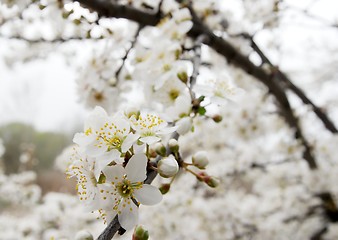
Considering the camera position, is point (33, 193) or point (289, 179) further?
point (33, 193)

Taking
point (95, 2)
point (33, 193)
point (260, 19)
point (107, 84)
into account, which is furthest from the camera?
point (33, 193)

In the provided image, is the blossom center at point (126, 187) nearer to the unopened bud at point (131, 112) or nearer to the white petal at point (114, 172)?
the white petal at point (114, 172)

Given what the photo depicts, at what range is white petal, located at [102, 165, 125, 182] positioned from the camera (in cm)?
56

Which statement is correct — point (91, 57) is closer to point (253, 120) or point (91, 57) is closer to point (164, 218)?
point (164, 218)

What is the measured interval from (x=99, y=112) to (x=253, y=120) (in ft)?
5.86

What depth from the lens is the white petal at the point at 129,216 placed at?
1.82 feet

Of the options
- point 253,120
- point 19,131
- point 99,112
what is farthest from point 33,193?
point 19,131

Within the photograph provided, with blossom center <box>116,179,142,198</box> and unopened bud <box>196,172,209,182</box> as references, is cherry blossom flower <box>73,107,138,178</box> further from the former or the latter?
unopened bud <box>196,172,209,182</box>

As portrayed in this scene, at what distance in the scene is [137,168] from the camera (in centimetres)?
57

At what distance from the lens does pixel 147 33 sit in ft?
4.36

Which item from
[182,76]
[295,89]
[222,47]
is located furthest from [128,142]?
[295,89]

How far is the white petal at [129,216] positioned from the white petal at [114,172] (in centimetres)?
5

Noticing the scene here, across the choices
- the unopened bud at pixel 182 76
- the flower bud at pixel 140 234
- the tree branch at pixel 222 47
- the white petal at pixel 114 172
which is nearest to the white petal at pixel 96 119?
the white petal at pixel 114 172

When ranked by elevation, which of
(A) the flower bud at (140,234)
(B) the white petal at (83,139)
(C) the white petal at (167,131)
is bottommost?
(A) the flower bud at (140,234)
